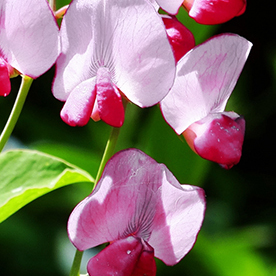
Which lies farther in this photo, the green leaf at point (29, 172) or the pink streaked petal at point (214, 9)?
the green leaf at point (29, 172)

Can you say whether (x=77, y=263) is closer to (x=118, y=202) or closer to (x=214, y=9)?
(x=118, y=202)

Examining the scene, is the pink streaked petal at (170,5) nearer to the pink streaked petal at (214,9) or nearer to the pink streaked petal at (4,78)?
the pink streaked petal at (214,9)

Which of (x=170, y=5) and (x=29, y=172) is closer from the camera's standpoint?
(x=170, y=5)

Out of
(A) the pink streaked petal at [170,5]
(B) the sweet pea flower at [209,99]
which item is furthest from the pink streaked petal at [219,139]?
(A) the pink streaked petal at [170,5]

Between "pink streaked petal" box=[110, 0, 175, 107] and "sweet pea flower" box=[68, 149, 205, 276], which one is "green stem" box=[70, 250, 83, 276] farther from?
"pink streaked petal" box=[110, 0, 175, 107]

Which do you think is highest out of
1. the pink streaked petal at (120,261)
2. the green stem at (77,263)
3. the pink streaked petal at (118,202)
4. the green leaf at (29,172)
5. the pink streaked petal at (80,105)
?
the pink streaked petal at (80,105)

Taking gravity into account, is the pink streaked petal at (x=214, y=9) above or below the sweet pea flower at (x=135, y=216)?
above

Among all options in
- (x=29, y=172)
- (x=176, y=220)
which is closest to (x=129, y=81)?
(x=176, y=220)
